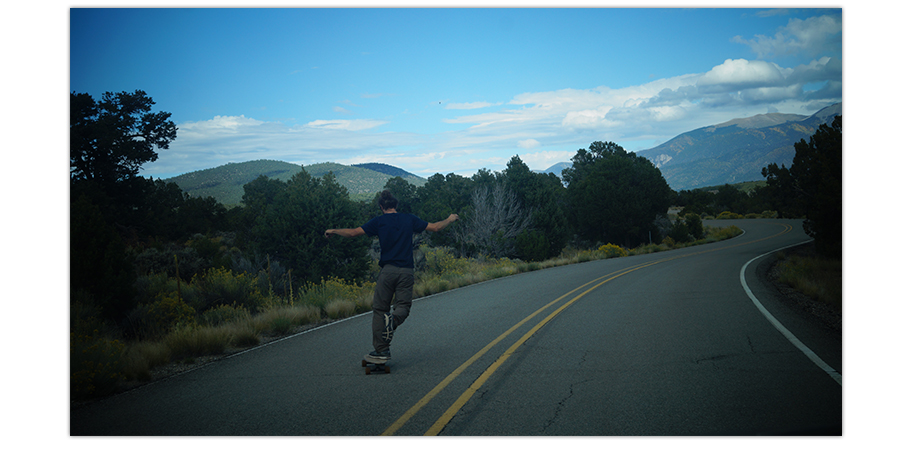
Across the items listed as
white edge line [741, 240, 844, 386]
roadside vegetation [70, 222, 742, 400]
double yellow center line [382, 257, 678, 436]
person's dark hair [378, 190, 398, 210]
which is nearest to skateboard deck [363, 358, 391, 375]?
double yellow center line [382, 257, 678, 436]

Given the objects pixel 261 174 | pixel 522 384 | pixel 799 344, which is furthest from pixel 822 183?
pixel 261 174

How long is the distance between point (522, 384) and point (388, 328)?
64.8 inches

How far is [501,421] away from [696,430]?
1.53 meters

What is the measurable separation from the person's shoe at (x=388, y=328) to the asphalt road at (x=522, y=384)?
40cm

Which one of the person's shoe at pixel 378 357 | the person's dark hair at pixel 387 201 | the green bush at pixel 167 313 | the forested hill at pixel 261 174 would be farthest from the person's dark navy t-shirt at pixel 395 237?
the forested hill at pixel 261 174

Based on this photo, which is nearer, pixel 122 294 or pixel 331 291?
pixel 122 294

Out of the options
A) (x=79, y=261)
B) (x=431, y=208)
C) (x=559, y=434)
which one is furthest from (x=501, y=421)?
(x=431, y=208)

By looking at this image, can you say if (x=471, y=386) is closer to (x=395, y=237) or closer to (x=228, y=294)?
(x=395, y=237)

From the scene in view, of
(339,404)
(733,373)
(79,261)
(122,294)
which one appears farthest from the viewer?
(122,294)

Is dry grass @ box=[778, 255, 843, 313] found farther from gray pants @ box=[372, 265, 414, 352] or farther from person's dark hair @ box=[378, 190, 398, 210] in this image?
person's dark hair @ box=[378, 190, 398, 210]

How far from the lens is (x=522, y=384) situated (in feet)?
16.1

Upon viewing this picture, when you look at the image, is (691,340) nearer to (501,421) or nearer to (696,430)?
(696,430)

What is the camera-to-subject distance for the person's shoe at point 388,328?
5.53m

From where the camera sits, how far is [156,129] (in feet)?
60.8
